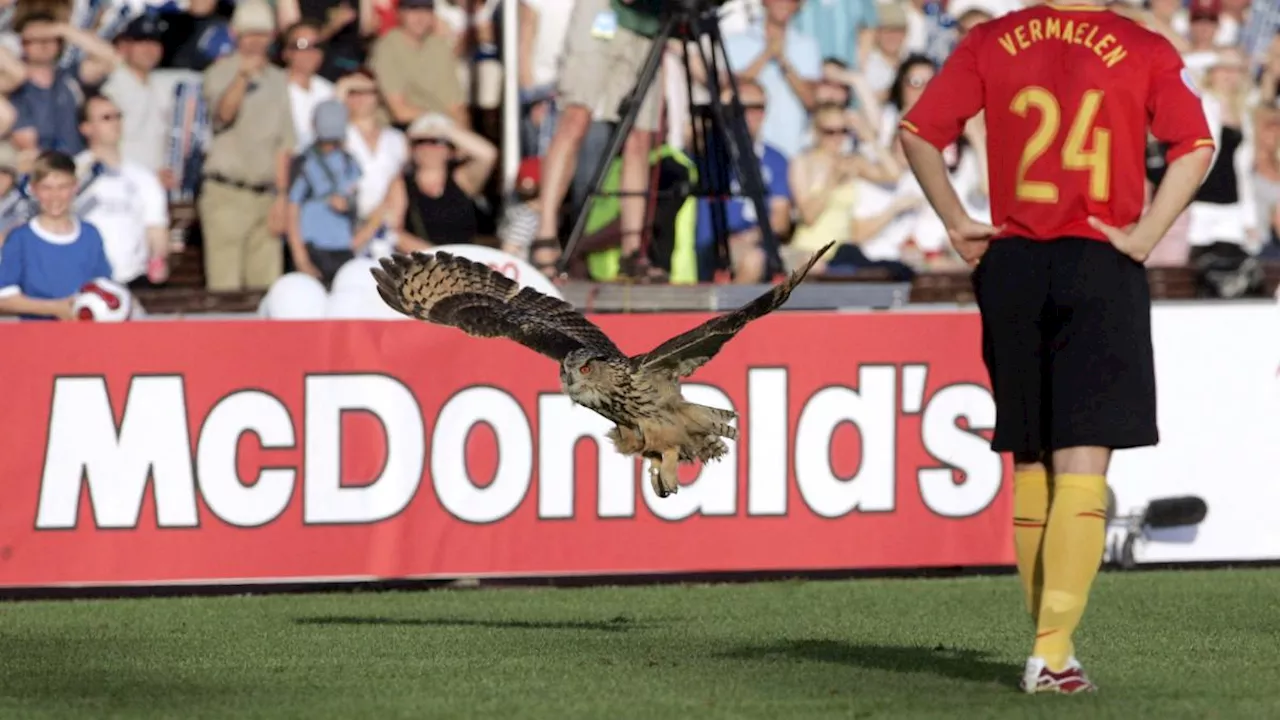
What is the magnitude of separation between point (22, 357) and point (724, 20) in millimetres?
7292

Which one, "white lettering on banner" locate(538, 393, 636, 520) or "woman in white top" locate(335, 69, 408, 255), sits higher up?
"woman in white top" locate(335, 69, 408, 255)

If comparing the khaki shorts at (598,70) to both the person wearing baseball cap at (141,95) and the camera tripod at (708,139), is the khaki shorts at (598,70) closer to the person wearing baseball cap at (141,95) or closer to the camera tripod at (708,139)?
the camera tripod at (708,139)

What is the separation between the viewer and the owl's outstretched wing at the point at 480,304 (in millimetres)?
9438

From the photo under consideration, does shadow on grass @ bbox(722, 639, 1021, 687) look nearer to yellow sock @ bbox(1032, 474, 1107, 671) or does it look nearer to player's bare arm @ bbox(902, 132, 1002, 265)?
yellow sock @ bbox(1032, 474, 1107, 671)

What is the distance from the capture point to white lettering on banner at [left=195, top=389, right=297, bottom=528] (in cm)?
1224

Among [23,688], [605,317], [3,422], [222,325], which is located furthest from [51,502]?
[23,688]

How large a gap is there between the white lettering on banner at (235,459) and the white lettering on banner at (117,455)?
0.30 feet

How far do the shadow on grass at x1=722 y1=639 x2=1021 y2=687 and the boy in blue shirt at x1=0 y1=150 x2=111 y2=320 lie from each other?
5996 millimetres

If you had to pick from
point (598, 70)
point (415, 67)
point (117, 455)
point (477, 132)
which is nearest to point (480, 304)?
point (117, 455)

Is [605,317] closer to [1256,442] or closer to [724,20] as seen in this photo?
[1256,442]

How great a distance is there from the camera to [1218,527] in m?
13.1

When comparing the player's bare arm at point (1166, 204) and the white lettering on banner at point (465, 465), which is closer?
the player's bare arm at point (1166, 204)

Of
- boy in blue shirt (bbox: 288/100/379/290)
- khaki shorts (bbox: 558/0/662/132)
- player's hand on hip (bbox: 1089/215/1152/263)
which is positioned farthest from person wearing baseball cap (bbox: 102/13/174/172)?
player's hand on hip (bbox: 1089/215/1152/263)

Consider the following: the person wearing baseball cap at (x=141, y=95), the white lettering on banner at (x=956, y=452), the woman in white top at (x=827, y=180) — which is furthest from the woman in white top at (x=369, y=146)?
the white lettering on banner at (x=956, y=452)
